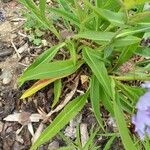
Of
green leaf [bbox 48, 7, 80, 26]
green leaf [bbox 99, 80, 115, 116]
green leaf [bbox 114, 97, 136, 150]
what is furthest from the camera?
green leaf [bbox 48, 7, 80, 26]

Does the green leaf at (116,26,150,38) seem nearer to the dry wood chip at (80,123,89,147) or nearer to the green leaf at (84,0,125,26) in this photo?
the green leaf at (84,0,125,26)

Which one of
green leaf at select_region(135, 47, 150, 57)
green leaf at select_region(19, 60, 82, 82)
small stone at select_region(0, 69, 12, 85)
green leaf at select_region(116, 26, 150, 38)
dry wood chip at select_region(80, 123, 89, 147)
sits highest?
green leaf at select_region(116, 26, 150, 38)

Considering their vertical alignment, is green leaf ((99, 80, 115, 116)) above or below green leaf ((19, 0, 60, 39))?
below

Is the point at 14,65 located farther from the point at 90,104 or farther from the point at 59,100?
the point at 90,104

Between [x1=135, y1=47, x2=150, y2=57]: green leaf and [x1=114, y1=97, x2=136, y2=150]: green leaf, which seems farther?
[x1=135, y1=47, x2=150, y2=57]: green leaf

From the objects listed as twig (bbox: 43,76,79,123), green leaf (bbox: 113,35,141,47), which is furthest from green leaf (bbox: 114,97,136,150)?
twig (bbox: 43,76,79,123)

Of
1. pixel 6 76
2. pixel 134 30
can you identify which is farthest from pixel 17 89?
pixel 134 30

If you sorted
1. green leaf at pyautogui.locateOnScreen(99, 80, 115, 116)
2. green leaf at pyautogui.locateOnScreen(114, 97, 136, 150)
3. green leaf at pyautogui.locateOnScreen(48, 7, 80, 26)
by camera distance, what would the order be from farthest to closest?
green leaf at pyautogui.locateOnScreen(48, 7, 80, 26), green leaf at pyautogui.locateOnScreen(99, 80, 115, 116), green leaf at pyautogui.locateOnScreen(114, 97, 136, 150)

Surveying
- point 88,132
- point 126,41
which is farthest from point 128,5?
point 88,132
